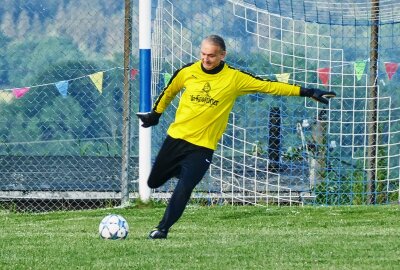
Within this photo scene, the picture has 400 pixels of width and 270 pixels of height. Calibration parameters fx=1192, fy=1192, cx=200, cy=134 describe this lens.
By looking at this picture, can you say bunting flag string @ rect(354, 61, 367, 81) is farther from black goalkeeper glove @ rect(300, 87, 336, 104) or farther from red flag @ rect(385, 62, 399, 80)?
black goalkeeper glove @ rect(300, 87, 336, 104)

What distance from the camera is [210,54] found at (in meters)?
9.17

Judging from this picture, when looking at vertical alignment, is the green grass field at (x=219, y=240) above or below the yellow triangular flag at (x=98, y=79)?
below

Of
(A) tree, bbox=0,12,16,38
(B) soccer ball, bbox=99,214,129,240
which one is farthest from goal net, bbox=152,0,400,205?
(B) soccer ball, bbox=99,214,129,240

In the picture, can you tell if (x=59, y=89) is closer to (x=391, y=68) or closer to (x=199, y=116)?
(x=391, y=68)

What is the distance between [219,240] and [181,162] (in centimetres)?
74

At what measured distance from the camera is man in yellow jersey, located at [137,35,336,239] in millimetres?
9219

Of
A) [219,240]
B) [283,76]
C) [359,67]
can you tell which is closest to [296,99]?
[283,76]

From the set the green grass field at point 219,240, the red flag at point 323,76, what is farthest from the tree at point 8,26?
the red flag at point 323,76

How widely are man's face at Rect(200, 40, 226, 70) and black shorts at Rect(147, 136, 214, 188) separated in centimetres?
64

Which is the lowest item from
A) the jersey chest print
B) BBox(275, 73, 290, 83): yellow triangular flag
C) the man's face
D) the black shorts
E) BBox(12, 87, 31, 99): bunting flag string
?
the black shorts

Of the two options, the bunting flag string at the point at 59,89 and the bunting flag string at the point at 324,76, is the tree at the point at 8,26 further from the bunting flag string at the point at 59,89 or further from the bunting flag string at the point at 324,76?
the bunting flag string at the point at 324,76

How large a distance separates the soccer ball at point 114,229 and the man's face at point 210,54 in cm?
138

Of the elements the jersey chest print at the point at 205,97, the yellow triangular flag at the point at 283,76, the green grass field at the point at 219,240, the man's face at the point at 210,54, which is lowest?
the green grass field at the point at 219,240

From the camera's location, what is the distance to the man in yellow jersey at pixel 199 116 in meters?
9.22
